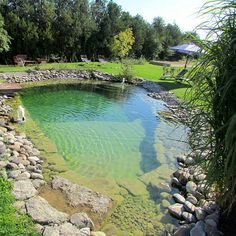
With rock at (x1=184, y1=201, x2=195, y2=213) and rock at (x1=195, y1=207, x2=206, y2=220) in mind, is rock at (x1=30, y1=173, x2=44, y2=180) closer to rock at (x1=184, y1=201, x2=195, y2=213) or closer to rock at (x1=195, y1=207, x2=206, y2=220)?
rock at (x1=184, y1=201, x2=195, y2=213)

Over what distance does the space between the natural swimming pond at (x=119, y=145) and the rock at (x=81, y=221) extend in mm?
288

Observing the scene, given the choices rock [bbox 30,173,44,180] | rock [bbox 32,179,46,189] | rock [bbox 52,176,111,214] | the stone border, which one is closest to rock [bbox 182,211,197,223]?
the stone border

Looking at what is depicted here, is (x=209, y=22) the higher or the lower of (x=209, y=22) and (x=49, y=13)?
the lower

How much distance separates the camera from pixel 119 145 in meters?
7.69

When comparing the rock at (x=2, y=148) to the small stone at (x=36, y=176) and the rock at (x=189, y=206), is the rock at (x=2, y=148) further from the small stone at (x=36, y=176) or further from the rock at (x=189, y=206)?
the rock at (x=189, y=206)

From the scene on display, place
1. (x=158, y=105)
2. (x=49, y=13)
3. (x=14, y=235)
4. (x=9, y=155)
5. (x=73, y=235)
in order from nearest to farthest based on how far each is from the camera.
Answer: (x=14, y=235)
(x=73, y=235)
(x=9, y=155)
(x=158, y=105)
(x=49, y=13)

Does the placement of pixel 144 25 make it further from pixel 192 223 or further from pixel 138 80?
pixel 192 223

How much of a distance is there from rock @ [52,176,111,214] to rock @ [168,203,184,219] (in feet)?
3.61

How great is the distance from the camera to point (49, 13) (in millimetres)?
23031

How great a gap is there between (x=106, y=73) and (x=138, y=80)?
7.96 feet

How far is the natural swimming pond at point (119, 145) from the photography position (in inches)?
189

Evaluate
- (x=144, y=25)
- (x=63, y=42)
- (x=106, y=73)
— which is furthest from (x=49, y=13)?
(x=144, y=25)

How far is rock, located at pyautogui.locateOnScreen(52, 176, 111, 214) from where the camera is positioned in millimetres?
4703

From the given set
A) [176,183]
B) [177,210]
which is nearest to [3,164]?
[177,210]
